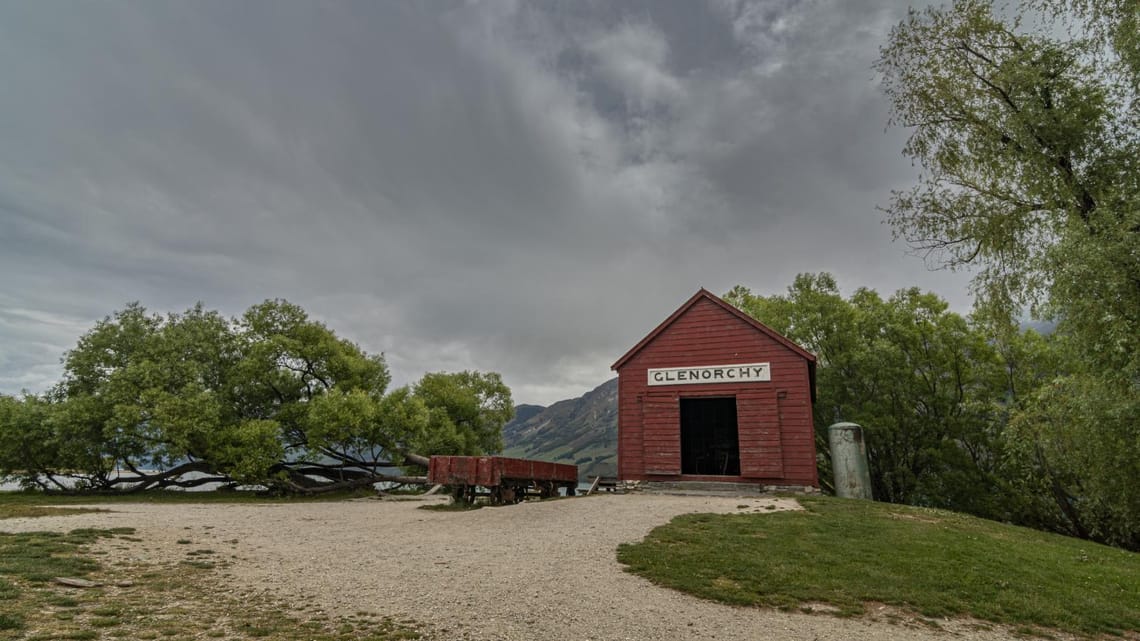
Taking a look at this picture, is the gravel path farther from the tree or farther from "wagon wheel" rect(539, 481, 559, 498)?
the tree

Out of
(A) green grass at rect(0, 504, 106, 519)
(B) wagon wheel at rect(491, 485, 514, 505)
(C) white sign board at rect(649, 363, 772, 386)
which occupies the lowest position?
(A) green grass at rect(0, 504, 106, 519)

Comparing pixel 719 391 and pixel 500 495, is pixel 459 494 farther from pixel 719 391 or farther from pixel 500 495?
pixel 719 391

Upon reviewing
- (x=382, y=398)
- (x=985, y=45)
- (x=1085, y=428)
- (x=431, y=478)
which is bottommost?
(x=431, y=478)

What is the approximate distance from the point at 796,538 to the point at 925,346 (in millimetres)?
22274

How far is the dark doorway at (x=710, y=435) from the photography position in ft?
89.8

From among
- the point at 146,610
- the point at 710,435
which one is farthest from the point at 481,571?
the point at 710,435

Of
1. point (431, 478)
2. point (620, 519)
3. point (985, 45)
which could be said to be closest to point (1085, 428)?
point (985, 45)

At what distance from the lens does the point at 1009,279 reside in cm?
1316

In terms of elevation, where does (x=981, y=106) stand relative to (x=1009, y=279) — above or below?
above

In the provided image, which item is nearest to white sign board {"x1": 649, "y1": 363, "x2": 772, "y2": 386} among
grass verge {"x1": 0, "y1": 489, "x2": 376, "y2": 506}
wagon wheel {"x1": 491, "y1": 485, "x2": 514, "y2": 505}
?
wagon wheel {"x1": 491, "y1": 485, "x2": 514, "y2": 505}

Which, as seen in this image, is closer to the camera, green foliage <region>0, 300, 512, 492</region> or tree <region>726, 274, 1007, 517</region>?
green foliage <region>0, 300, 512, 492</region>

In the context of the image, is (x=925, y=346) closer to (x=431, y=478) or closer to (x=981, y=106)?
(x=981, y=106)

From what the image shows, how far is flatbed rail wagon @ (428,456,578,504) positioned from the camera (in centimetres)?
1670

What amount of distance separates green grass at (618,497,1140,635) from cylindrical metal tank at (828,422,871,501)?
252 inches
